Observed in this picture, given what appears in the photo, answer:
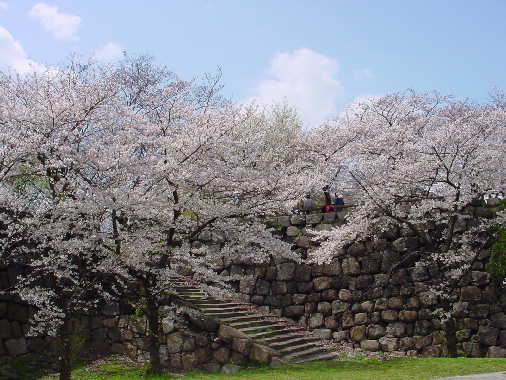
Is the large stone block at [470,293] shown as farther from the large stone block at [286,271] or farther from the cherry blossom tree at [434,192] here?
the large stone block at [286,271]

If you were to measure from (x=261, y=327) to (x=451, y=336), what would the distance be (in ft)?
14.5

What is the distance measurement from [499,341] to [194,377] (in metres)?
7.29

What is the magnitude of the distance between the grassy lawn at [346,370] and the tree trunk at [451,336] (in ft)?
5.44

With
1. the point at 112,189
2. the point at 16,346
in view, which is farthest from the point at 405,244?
the point at 16,346

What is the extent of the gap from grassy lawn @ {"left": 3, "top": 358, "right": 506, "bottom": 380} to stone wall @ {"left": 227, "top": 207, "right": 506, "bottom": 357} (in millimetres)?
2167

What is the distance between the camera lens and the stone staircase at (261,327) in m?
12.0

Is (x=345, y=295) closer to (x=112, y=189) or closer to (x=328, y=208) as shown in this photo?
(x=328, y=208)

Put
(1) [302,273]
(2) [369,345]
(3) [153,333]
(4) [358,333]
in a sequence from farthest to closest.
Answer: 1. (1) [302,273]
2. (4) [358,333]
3. (2) [369,345]
4. (3) [153,333]

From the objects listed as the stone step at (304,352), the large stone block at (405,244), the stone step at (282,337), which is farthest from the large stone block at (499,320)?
the stone step at (282,337)

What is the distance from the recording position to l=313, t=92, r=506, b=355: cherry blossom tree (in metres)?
12.7

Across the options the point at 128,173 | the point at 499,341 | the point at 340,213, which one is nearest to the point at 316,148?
the point at 340,213

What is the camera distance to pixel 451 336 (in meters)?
12.5

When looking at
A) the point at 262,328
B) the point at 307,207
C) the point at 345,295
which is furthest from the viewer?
the point at 307,207

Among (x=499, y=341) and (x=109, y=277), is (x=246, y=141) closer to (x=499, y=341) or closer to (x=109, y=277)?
(x=109, y=277)
